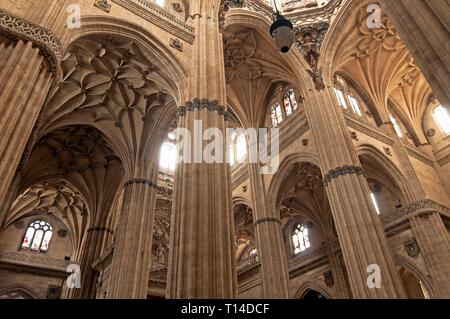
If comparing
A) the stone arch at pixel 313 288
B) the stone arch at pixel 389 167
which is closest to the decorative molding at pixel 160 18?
the stone arch at pixel 389 167

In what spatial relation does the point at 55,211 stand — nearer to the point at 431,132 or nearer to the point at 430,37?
the point at 430,37

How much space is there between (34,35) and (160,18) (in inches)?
216

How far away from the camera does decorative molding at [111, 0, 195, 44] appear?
10.7m

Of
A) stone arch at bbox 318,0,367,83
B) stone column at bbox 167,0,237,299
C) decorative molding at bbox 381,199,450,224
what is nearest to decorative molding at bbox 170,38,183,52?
stone column at bbox 167,0,237,299

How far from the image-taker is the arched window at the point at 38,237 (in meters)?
21.2

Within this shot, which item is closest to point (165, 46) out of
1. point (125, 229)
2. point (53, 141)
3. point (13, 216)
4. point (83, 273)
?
point (125, 229)

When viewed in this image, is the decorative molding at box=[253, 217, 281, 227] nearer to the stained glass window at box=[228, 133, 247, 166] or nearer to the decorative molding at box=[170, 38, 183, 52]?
the stained glass window at box=[228, 133, 247, 166]

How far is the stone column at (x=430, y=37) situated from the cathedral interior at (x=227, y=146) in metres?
0.03

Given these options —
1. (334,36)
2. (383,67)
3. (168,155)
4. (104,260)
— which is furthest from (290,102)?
(104,260)

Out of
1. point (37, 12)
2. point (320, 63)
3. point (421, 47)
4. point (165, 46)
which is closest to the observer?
point (421, 47)

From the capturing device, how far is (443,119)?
1866cm

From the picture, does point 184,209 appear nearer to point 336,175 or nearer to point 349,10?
point 336,175

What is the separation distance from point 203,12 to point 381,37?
1008 centimetres
